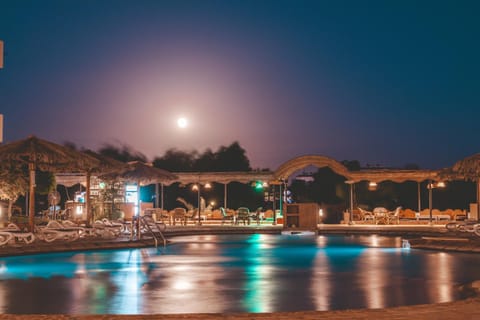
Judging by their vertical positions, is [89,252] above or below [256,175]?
below

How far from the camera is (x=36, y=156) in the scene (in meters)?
16.4

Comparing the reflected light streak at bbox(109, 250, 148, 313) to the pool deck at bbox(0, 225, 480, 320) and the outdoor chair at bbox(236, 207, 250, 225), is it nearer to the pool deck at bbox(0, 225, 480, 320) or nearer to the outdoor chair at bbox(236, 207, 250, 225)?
the pool deck at bbox(0, 225, 480, 320)

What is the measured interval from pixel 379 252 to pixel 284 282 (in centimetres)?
606

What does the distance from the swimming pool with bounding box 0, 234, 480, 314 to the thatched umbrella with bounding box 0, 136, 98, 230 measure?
9.38ft

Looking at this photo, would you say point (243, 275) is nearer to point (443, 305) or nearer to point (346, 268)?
point (346, 268)

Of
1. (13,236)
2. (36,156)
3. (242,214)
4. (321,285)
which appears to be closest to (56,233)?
(13,236)

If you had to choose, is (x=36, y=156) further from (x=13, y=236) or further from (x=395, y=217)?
(x=395, y=217)

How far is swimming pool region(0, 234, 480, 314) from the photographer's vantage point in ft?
23.4

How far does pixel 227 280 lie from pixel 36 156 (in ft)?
28.8

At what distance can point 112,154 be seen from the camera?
61.2m

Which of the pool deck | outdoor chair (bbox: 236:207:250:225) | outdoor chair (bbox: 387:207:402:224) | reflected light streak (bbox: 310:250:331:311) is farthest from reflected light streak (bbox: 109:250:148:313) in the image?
outdoor chair (bbox: 387:207:402:224)

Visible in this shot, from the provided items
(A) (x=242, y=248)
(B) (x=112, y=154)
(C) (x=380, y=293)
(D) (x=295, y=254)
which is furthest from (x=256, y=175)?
(B) (x=112, y=154)

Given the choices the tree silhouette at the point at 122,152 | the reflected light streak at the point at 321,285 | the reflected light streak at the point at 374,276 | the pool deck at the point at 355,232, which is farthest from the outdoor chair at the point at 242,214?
the tree silhouette at the point at 122,152

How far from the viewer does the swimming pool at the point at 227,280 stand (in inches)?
280
